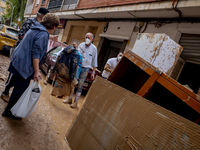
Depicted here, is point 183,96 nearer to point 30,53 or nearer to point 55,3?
point 30,53

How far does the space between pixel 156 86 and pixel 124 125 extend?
1.89ft

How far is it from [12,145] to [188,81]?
5484 mm

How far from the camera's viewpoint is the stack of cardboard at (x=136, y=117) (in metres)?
0.76

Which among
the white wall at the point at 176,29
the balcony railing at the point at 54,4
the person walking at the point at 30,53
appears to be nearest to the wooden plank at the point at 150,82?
the person walking at the point at 30,53

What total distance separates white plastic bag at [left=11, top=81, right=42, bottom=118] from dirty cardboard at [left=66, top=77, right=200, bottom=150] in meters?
0.80

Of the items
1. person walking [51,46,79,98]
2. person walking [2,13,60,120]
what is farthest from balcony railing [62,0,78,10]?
person walking [2,13,60,120]

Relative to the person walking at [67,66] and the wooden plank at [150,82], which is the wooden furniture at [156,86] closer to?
the wooden plank at [150,82]

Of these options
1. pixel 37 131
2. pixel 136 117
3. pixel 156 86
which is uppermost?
pixel 156 86

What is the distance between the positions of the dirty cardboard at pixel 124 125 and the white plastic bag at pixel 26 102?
2.62ft

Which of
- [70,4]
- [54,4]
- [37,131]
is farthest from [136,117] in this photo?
[54,4]

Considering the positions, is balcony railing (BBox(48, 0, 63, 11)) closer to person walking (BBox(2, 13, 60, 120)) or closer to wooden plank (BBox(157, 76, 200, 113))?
person walking (BBox(2, 13, 60, 120))

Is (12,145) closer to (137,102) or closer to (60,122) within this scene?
(60,122)

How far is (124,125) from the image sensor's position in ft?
3.22

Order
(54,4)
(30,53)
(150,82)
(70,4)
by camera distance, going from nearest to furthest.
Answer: (150,82) → (30,53) → (70,4) → (54,4)
